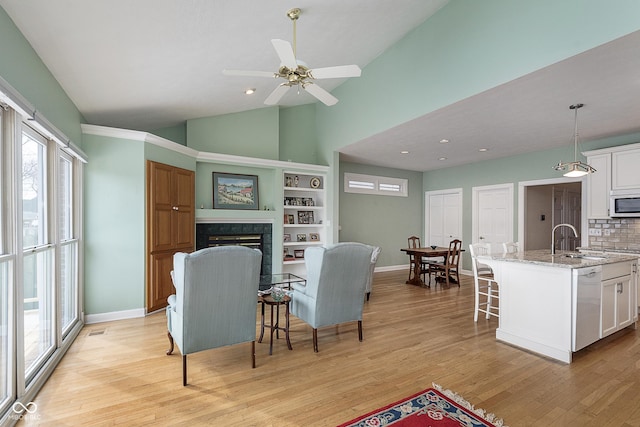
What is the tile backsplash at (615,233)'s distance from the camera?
4.80m

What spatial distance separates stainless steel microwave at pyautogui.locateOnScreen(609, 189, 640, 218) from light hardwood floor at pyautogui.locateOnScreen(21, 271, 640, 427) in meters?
1.80

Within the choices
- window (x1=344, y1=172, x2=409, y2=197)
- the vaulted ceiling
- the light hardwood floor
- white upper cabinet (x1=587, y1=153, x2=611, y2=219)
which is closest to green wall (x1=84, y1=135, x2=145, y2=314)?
the light hardwood floor

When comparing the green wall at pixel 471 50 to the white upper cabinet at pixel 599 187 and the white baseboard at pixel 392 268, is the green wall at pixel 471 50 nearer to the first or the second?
the white upper cabinet at pixel 599 187

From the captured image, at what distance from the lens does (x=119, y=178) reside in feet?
13.0

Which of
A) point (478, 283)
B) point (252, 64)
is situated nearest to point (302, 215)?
point (252, 64)

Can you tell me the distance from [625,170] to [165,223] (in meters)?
6.75

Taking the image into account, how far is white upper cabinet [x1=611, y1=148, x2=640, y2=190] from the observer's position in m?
4.43

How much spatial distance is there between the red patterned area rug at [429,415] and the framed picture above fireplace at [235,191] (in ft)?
13.9

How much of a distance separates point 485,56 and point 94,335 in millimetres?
5250

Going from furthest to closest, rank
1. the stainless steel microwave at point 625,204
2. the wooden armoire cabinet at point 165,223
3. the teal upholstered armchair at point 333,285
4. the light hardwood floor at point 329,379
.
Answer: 1. the stainless steel microwave at point 625,204
2. the wooden armoire cabinet at point 165,223
3. the teal upholstered armchair at point 333,285
4. the light hardwood floor at point 329,379

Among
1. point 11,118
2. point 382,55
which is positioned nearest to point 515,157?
point 382,55

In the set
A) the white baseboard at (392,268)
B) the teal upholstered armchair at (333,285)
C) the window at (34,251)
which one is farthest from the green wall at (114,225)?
the white baseboard at (392,268)

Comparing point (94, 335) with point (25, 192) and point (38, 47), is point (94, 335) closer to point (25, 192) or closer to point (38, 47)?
point (25, 192)

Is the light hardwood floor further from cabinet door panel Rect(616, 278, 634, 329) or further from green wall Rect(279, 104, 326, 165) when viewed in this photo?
green wall Rect(279, 104, 326, 165)
